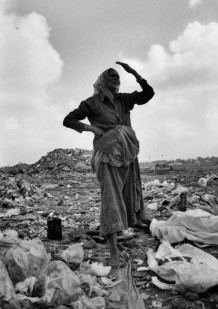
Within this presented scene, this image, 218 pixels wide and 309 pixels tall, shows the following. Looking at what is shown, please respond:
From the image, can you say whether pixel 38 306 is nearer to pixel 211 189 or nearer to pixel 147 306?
pixel 147 306

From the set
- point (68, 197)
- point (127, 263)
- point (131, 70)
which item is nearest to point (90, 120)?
point (131, 70)

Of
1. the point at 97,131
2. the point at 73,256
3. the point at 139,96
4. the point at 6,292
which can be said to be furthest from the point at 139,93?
the point at 6,292

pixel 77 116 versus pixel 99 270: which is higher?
pixel 77 116

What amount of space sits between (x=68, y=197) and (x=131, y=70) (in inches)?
198

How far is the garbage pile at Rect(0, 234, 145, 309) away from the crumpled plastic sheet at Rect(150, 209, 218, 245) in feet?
3.24

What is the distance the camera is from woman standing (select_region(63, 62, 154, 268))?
3.17m

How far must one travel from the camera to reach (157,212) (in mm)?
5730

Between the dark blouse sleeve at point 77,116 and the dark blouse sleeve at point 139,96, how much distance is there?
383mm

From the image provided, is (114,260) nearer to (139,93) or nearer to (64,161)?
(139,93)

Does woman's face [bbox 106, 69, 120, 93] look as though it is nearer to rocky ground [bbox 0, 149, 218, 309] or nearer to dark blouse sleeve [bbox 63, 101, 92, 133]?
dark blouse sleeve [bbox 63, 101, 92, 133]

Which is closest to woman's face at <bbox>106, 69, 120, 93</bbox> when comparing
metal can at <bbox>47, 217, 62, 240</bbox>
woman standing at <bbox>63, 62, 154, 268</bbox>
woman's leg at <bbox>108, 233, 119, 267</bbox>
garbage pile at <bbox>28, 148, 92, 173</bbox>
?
woman standing at <bbox>63, 62, 154, 268</bbox>

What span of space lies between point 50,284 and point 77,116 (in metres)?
1.56

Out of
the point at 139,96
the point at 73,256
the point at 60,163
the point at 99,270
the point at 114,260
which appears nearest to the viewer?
the point at 99,270

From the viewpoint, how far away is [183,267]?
107 inches
